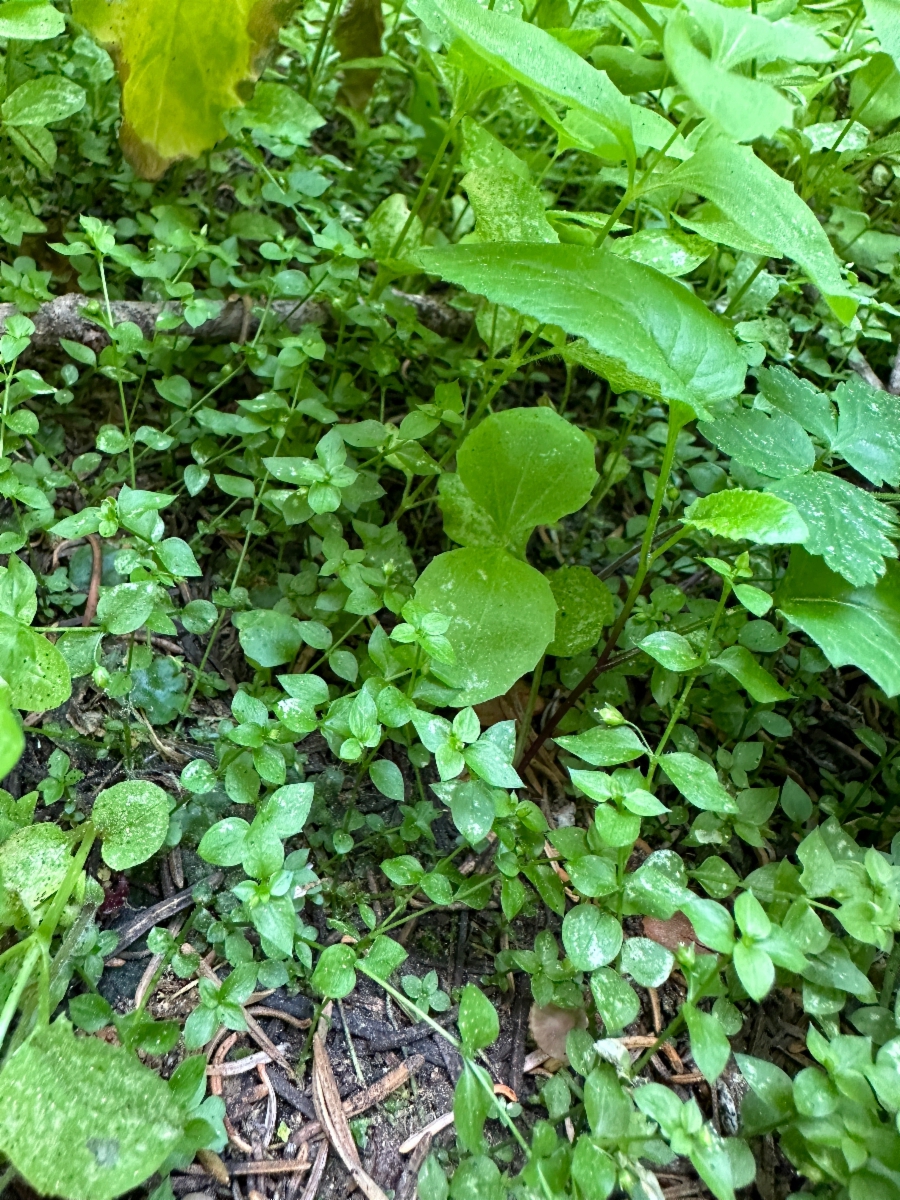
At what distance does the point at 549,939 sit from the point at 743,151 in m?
0.92

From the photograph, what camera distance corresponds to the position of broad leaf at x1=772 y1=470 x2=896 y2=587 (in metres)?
1.02

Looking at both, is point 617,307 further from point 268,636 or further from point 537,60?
point 268,636

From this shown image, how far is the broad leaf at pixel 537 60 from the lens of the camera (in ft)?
2.74

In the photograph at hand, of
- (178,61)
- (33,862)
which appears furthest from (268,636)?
(178,61)

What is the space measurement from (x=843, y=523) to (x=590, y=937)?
1.98ft

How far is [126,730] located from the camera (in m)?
1.01

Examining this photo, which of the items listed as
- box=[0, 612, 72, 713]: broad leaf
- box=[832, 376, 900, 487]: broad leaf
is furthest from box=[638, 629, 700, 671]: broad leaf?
box=[0, 612, 72, 713]: broad leaf

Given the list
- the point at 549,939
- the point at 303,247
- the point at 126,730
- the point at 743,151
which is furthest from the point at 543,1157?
the point at 303,247

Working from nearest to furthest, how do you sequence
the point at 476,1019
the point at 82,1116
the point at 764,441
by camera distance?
the point at 82,1116
the point at 476,1019
the point at 764,441

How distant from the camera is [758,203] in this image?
92 centimetres

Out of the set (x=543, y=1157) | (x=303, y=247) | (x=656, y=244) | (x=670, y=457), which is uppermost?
(x=656, y=244)

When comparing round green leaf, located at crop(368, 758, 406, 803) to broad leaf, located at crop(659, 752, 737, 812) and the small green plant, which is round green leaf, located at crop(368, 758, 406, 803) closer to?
the small green plant

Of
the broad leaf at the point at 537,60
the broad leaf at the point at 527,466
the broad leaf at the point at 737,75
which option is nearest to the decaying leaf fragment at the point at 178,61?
the broad leaf at the point at 537,60

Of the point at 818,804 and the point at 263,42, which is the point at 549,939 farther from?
the point at 263,42
